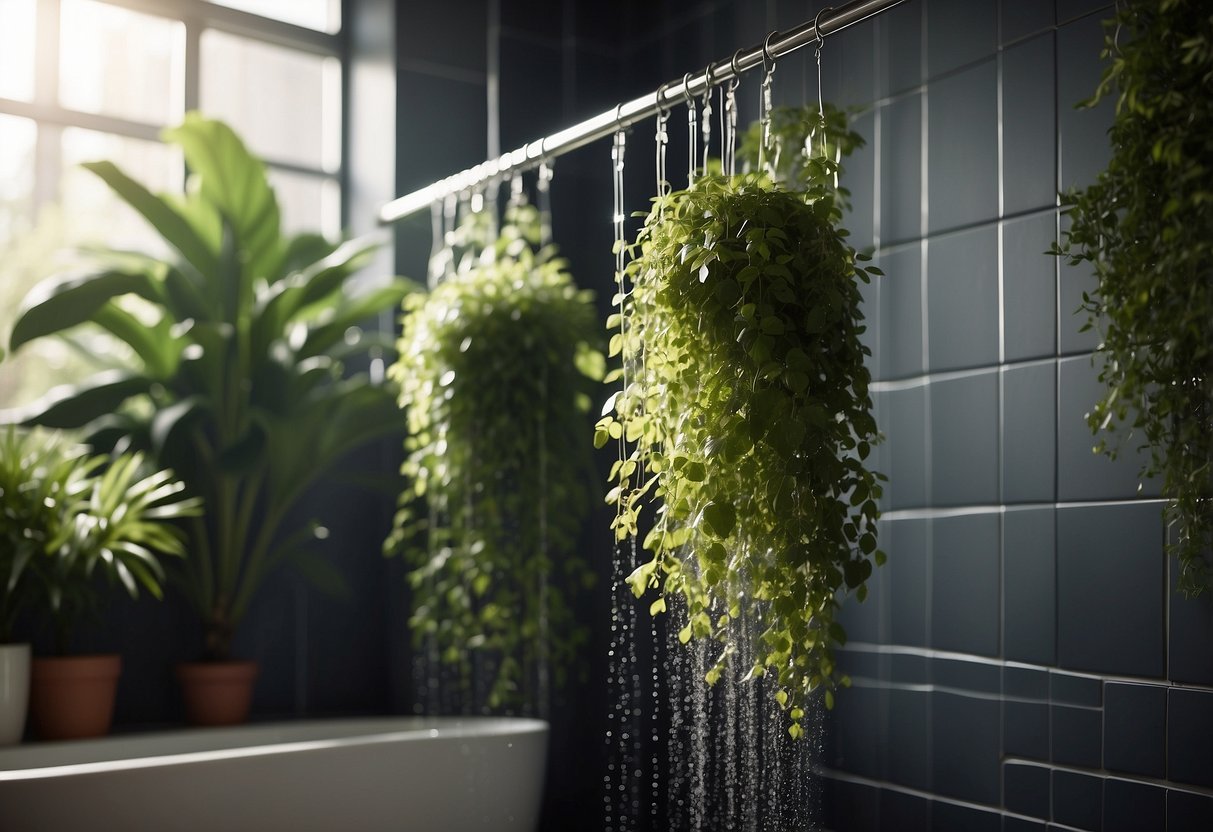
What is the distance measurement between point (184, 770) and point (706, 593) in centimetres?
122

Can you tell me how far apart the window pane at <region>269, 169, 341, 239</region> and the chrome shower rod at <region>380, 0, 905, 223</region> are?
429 millimetres

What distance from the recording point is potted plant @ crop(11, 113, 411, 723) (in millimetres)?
2871

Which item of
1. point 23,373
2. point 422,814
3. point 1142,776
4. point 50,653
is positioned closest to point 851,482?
point 1142,776

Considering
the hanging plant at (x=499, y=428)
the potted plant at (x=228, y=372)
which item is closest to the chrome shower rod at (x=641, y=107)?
the hanging plant at (x=499, y=428)

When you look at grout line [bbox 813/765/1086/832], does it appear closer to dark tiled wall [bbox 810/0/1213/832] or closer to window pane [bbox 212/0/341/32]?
dark tiled wall [bbox 810/0/1213/832]

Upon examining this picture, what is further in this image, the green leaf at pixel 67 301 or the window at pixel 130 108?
the window at pixel 130 108

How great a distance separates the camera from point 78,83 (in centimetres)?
333

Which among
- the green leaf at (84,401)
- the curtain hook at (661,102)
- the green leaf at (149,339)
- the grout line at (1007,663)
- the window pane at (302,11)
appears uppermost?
the window pane at (302,11)

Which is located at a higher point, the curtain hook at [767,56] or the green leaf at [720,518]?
the curtain hook at [767,56]

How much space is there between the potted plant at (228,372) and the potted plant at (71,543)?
10 cm

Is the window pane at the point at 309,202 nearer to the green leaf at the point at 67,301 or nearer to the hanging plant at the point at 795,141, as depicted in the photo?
the green leaf at the point at 67,301

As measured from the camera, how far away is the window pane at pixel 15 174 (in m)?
3.21

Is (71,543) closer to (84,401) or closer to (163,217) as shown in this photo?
(84,401)

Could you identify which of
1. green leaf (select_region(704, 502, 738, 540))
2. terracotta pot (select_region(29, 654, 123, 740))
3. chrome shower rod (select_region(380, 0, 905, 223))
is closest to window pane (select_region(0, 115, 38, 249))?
chrome shower rod (select_region(380, 0, 905, 223))
